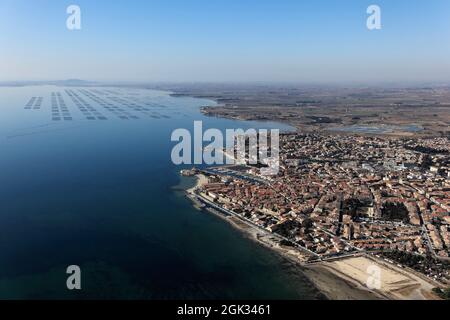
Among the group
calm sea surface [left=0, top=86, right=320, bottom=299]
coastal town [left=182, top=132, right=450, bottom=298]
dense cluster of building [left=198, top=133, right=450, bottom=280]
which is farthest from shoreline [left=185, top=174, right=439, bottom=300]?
dense cluster of building [left=198, top=133, right=450, bottom=280]

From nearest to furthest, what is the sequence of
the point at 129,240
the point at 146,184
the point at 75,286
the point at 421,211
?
A: the point at 75,286, the point at 129,240, the point at 421,211, the point at 146,184

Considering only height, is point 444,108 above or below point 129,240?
above

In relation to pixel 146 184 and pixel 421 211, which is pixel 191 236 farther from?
pixel 421 211

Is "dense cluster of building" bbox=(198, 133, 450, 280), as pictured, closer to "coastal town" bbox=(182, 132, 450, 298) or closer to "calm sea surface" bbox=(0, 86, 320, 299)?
"coastal town" bbox=(182, 132, 450, 298)

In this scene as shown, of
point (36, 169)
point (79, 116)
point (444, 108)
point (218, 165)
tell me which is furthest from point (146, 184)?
point (444, 108)

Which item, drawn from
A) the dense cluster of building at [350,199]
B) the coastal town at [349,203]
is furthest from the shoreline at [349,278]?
the dense cluster of building at [350,199]

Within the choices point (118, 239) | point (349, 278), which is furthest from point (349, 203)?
point (118, 239)

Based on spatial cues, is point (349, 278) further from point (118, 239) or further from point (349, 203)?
point (118, 239)

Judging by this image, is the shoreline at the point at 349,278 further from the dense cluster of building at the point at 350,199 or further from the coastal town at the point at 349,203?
the dense cluster of building at the point at 350,199
